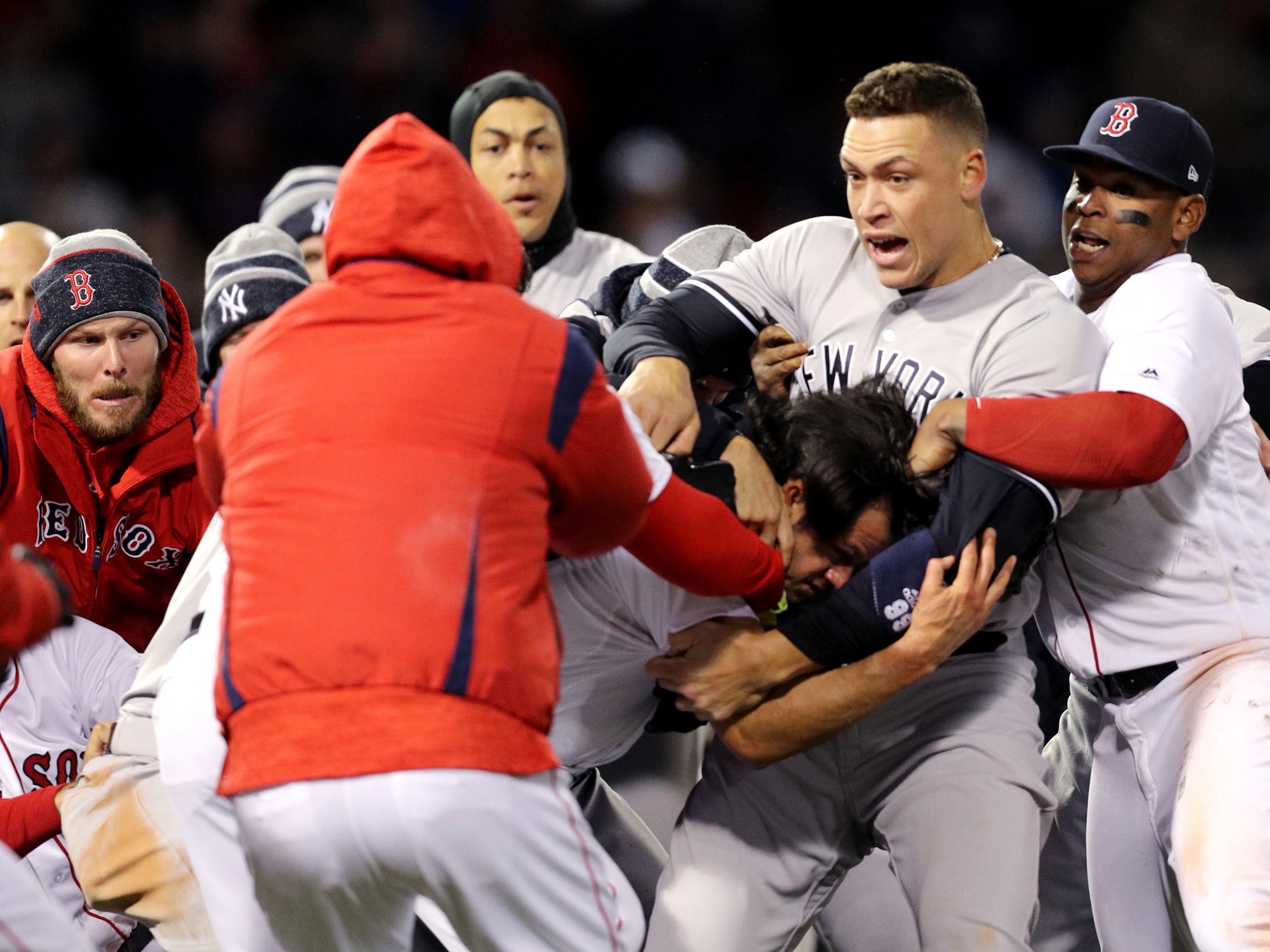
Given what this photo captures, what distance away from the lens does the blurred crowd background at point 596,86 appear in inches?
275

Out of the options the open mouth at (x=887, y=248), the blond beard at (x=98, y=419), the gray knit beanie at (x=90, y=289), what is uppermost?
the open mouth at (x=887, y=248)

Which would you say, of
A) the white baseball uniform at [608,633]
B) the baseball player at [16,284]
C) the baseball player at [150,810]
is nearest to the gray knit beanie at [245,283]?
the baseball player at [16,284]

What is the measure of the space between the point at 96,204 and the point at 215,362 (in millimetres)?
3411

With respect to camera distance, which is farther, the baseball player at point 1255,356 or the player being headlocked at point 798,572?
the baseball player at point 1255,356

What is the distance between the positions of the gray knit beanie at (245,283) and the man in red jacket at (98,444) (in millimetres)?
244

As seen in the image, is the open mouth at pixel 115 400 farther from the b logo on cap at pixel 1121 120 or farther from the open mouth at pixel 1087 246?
the b logo on cap at pixel 1121 120

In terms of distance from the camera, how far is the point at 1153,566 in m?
3.12

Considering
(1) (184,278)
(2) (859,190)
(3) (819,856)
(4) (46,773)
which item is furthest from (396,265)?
(1) (184,278)

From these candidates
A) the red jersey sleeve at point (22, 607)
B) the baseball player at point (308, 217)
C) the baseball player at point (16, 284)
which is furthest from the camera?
the baseball player at point (308, 217)

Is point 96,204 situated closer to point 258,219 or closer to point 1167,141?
point 258,219

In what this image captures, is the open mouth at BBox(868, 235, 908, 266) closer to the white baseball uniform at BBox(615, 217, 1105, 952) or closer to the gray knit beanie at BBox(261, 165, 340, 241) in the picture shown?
the white baseball uniform at BBox(615, 217, 1105, 952)

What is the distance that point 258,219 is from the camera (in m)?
7.00

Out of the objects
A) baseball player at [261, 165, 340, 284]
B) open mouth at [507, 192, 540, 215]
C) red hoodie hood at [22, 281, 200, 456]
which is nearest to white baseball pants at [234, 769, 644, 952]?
red hoodie hood at [22, 281, 200, 456]

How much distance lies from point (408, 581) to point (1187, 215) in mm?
2167
